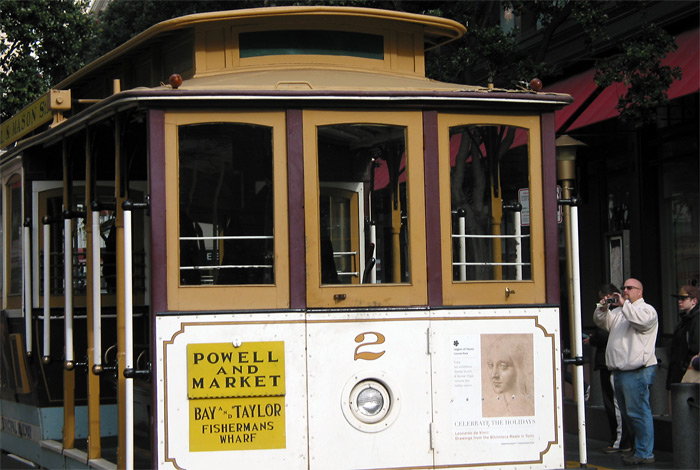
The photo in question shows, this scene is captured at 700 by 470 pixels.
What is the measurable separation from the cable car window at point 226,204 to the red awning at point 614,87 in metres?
6.35

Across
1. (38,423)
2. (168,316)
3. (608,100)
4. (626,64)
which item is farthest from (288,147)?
(608,100)

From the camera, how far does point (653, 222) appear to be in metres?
16.0

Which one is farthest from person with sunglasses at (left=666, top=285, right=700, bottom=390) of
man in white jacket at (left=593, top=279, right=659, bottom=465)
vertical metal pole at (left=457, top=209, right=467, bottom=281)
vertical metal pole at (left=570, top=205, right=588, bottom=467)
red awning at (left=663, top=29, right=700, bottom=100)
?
vertical metal pole at (left=457, top=209, right=467, bottom=281)

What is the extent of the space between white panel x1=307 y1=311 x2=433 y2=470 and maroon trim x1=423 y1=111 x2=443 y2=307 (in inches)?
8.7

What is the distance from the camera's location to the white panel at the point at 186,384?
608 cm

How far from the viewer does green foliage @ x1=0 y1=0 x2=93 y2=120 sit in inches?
667

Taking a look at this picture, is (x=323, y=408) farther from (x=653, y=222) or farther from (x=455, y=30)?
(x=653, y=222)

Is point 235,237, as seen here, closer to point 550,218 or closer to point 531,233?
point 531,233

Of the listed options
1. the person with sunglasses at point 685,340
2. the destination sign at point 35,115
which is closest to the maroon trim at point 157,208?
the destination sign at point 35,115

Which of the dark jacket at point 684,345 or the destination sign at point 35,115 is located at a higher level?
the destination sign at point 35,115

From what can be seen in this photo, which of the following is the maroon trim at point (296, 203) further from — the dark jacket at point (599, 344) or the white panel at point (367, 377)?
the dark jacket at point (599, 344)

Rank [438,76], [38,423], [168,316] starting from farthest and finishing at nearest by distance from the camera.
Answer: [438,76] < [38,423] < [168,316]

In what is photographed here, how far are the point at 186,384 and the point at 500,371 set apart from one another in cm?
196

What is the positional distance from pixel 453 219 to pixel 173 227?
1.78 meters
